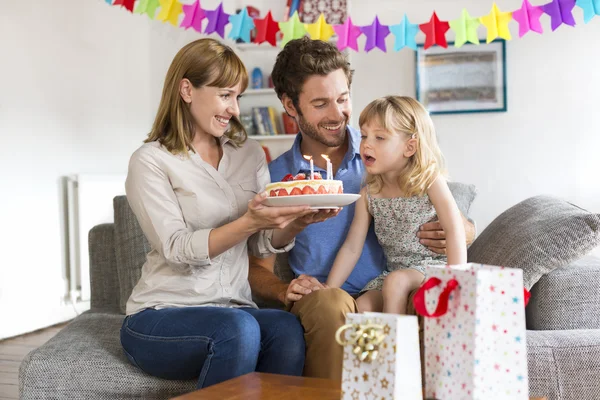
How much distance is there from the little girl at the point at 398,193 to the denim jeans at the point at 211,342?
33cm

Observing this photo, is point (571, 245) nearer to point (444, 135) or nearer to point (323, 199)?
point (323, 199)

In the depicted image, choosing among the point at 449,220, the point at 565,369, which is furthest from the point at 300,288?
the point at 565,369

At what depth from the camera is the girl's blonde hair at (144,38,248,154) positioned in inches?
76.1

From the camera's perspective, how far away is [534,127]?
5.16m

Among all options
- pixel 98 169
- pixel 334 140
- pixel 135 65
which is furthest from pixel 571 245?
pixel 135 65

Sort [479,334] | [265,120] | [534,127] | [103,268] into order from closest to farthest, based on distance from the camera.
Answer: [479,334] < [103,268] < [534,127] < [265,120]

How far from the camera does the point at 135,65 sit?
5.44 metres

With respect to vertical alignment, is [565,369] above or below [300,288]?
below

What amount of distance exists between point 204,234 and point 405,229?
2.06 feet

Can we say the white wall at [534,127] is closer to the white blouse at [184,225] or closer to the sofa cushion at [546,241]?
the sofa cushion at [546,241]

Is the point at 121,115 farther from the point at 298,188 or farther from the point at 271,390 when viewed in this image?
the point at 271,390

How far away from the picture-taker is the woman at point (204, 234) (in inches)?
66.3

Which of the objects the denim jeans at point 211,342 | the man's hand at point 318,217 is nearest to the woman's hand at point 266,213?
the man's hand at point 318,217

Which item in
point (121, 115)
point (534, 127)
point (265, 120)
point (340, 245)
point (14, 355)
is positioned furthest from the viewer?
point (265, 120)
